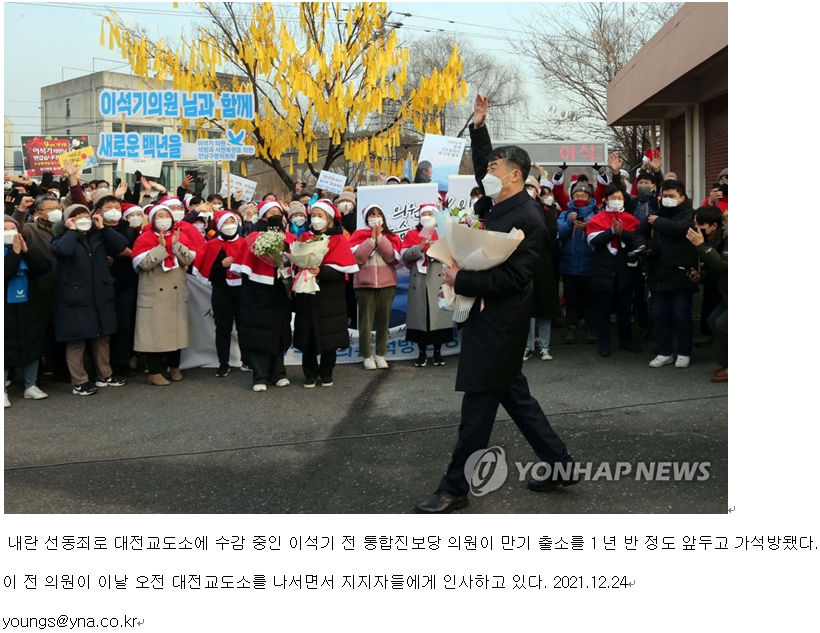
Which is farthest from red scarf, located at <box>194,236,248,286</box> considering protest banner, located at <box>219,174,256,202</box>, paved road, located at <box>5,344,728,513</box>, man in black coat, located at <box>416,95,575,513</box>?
man in black coat, located at <box>416,95,575,513</box>

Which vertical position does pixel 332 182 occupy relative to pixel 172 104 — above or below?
below

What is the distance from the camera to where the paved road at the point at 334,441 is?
5.40 metres

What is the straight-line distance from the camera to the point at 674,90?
14258mm

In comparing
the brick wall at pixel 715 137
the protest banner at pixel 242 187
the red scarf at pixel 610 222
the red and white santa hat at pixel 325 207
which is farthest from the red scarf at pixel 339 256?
the brick wall at pixel 715 137

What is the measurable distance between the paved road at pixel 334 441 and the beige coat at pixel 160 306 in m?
0.46

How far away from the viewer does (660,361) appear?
29.8ft

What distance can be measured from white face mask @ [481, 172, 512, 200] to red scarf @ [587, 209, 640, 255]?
16.5 feet

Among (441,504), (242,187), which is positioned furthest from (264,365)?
(242,187)

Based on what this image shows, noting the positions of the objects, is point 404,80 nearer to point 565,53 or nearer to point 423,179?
point 423,179

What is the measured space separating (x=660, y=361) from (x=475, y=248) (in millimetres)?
4844

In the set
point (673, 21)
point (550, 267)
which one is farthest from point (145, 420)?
point (673, 21)

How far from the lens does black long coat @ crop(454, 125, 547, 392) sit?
4.86 metres

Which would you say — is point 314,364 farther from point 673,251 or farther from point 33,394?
point 673,251

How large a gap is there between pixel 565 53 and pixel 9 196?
18230 millimetres
